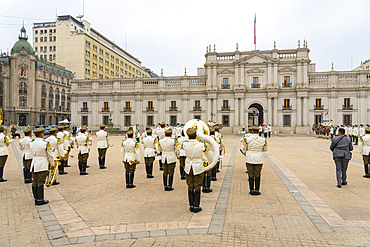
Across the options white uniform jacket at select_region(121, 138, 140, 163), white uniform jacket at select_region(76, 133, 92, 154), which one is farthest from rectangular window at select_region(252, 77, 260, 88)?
white uniform jacket at select_region(121, 138, 140, 163)

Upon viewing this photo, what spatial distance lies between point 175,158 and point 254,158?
8.53ft

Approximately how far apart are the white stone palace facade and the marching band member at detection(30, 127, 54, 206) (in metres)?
36.2

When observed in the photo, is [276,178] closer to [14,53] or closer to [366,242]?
[366,242]

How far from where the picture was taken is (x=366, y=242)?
4324mm

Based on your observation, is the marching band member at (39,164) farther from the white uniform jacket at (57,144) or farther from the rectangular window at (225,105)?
the rectangular window at (225,105)

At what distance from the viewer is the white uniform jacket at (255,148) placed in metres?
7.33

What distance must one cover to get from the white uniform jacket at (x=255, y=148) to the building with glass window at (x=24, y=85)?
55.6m

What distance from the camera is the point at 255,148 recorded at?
7477mm

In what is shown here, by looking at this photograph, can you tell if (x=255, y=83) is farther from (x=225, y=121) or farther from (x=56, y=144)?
(x=56, y=144)

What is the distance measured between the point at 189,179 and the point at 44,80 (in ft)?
218

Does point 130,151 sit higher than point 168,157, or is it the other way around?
point 130,151

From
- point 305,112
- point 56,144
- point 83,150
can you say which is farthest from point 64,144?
point 305,112

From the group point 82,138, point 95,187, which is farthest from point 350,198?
point 82,138

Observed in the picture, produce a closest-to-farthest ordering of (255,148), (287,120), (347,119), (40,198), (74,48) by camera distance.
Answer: (40,198), (255,148), (347,119), (287,120), (74,48)
